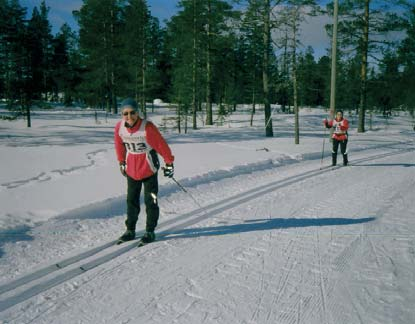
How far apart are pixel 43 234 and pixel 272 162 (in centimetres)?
872

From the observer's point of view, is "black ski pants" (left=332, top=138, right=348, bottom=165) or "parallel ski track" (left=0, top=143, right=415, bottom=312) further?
"black ski pants" (left=332, top=138, right=348, bottom=165)

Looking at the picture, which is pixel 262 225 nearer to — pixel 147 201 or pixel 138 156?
pixel 147 201

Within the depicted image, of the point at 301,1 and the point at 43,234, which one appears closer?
the point at 43,234

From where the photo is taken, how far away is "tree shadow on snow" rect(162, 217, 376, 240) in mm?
4914

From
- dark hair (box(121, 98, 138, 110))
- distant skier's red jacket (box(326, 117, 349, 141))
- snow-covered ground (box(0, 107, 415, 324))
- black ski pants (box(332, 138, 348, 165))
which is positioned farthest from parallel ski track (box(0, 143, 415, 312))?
distant skier's red jacket (box(326, 117, 349, 141))

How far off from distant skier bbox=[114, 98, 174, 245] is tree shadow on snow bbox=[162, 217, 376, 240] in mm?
531

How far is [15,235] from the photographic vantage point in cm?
474

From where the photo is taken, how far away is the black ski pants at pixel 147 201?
4562 mm

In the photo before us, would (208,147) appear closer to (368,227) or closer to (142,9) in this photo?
(368,227)

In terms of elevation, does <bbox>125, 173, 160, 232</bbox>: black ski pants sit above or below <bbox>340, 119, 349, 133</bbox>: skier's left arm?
below

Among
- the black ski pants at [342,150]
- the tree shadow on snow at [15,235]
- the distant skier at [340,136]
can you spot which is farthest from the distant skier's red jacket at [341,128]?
the tree shadow on snow at [15,235]

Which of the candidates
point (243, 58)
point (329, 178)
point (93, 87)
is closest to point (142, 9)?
point (93, 87)

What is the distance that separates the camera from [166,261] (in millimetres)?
3947

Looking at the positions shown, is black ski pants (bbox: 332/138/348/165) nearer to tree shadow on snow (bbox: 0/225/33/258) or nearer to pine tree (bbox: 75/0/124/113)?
tree shadow on snow (bbox: 0/225/33/258)
